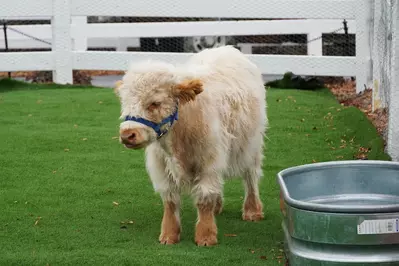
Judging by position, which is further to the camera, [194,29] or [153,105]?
[194,29]

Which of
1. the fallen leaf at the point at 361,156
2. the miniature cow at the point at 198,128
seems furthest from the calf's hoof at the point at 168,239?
the fallen leaf at the point at 361,156

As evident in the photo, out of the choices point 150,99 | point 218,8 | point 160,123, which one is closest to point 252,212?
point 160,123

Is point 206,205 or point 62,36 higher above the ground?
point 62,36

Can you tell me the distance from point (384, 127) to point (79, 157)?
314cm

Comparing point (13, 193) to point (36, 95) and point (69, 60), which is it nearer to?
point (36, 95)

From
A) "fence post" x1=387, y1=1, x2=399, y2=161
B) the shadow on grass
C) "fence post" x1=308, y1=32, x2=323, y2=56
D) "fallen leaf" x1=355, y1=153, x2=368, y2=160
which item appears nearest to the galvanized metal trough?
"fence post" x1=387, y1=1, x2=399, y2=161

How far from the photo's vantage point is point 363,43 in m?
12.3

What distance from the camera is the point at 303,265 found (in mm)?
4555

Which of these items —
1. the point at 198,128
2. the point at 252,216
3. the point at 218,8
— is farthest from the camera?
the point at 218,8

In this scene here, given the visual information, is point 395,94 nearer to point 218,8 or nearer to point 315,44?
point 218,8

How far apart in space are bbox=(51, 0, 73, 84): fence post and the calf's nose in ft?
26.2

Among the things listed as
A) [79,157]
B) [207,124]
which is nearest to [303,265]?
[207,124]

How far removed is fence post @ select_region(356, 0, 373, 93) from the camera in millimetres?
12336

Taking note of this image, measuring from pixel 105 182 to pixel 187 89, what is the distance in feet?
7.82
